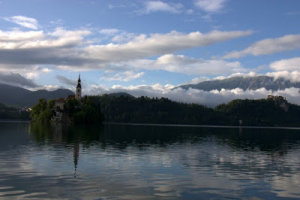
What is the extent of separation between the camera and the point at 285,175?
1729 inches

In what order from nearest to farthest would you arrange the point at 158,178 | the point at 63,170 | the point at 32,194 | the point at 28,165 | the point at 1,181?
the point at 32,194
the point at 1,181
the point at 158,178
the point at 63,170
the point at 28,165

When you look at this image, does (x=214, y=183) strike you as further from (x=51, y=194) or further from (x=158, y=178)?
(x=51, y=194)

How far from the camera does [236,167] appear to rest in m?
50.2

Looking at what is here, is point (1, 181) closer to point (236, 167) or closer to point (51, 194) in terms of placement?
point (51, 194)

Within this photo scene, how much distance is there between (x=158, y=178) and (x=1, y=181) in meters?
16.1

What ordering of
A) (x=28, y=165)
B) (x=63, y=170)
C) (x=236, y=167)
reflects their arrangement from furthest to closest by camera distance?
(x=236, y=167) < (x=28, y=165) < (x=63, y=170)

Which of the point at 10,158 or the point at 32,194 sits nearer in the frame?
the point at 32,194

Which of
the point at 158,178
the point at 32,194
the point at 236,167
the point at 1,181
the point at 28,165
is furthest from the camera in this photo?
the point at 236,167

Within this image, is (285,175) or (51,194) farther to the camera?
(285,175)

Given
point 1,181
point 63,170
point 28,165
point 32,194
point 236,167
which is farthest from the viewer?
point 236,167

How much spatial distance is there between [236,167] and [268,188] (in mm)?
15252

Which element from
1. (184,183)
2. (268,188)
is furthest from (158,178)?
(268,188)

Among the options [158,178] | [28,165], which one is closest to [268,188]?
[158,178]

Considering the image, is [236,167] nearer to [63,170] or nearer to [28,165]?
[63,170]
